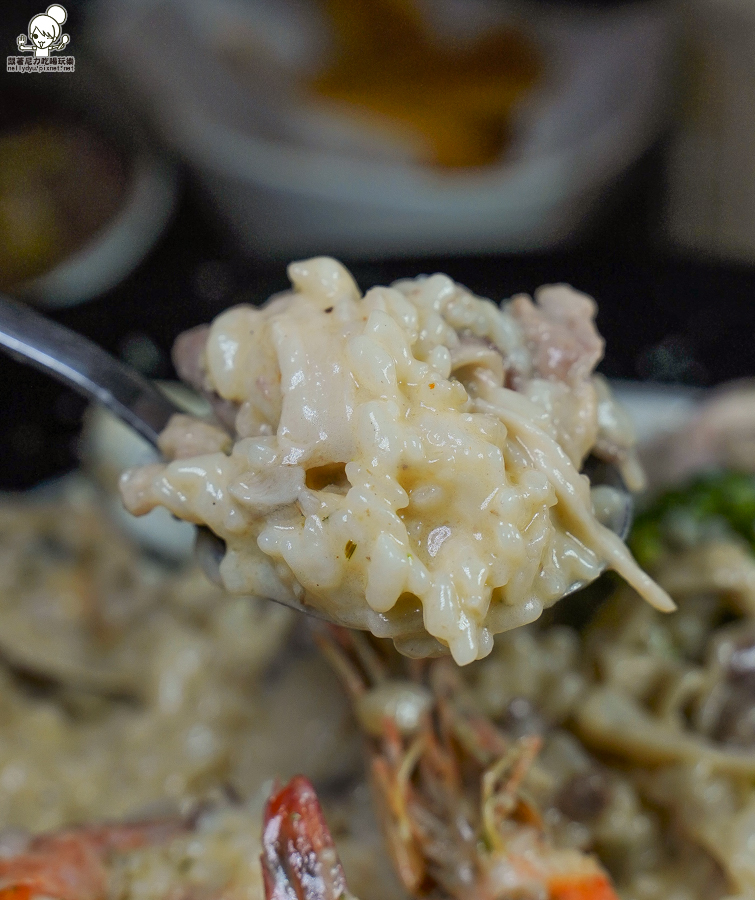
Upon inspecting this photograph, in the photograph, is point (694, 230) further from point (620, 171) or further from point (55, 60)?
point (55, 60)

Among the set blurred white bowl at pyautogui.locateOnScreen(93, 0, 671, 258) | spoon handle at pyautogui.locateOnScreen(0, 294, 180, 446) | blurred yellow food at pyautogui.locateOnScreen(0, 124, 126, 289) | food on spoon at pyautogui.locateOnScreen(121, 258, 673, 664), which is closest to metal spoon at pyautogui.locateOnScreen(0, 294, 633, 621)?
spoon handle at pyautogui.locateOnScreen(0, 294, 180, 446)

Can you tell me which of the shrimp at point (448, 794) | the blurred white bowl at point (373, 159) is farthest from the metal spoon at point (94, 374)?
the blurred white bowl at point (373, 159)

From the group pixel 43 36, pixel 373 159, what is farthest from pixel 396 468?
pixel 373 159

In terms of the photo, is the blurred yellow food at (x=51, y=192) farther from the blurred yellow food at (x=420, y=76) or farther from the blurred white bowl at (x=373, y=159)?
the blurred yellow food at (x=420, y=76)

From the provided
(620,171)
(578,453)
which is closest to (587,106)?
(620,171)

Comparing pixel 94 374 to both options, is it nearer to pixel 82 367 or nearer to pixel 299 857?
pixel 82 367

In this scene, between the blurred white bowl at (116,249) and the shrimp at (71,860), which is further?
the blurred white bowl at (116,249)

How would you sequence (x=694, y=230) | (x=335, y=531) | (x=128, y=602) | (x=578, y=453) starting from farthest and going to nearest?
(x=694, y=230)
(x=128, y=602)
(x=578, y=453)
(x=335, y=531)
